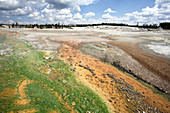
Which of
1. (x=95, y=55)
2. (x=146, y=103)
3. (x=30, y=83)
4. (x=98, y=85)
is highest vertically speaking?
(x=95, y=55)

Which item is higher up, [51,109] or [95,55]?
[95,55]

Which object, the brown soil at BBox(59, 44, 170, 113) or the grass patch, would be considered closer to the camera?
the grass patch

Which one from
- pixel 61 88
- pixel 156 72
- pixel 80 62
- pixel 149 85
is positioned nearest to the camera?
pixel 61 88

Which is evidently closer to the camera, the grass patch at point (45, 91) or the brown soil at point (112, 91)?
the grass patch at point (45, 91)

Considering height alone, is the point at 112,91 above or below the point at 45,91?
below

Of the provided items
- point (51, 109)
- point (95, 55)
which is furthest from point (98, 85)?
point (95, 55)

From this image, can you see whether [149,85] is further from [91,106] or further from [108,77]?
[91,106]

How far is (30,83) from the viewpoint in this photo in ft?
21.7

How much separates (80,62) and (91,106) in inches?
232

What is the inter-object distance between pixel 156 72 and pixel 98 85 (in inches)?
267

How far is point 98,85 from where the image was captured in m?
7.98

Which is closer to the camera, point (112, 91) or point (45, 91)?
point (45, 91)

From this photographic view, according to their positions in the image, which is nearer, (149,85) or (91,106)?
(91,106)

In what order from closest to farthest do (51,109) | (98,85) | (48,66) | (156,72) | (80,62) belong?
(51,109), (98,85), (48,66), (156,72), (80,62)
